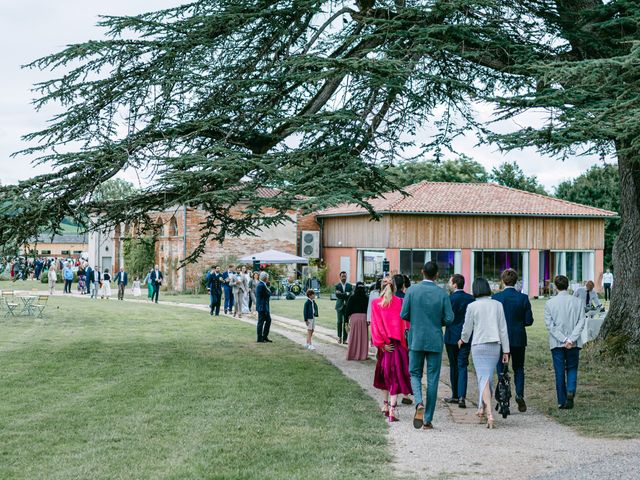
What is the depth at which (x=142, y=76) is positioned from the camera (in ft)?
53.5

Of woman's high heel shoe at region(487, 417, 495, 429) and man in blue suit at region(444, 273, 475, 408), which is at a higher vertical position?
man in blue suit at region(444, 273, 475, 408)

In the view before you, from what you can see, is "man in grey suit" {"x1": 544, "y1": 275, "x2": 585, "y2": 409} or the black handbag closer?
the black handbag

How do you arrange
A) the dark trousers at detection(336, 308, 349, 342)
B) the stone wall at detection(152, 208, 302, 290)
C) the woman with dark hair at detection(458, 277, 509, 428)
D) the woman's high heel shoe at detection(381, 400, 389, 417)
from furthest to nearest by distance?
the stone wall at detection(152, 208, 302, 290) < the dark trousers at detection(336, 308, 349, 342) < the woman's high heel shoe at detection(381, 400, 389, 417) < the woman with dark hair at detection(458, 277, 509, 428)

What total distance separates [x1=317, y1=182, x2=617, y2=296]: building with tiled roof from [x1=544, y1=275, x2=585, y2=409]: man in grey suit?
33.2m

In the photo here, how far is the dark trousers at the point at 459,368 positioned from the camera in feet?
36.5

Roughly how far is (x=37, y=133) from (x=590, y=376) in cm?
1111

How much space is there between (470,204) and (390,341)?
38.3m

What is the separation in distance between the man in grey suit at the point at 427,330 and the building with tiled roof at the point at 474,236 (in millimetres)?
34886

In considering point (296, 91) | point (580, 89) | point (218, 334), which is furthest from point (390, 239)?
point (580, 89)

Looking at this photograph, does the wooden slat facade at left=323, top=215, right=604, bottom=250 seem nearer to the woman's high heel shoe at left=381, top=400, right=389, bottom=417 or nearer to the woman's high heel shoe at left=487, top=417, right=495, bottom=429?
the woman's high heel shoe at left=381, top=400, right=389, bottom=417

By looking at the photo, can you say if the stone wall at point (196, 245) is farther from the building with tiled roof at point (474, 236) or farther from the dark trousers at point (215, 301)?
the dark trousers at point (215, 301)

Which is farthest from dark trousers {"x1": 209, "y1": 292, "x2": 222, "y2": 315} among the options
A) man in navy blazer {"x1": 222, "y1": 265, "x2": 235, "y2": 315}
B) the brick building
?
the brick building

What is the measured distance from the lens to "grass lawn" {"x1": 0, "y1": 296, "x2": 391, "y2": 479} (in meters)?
7.68

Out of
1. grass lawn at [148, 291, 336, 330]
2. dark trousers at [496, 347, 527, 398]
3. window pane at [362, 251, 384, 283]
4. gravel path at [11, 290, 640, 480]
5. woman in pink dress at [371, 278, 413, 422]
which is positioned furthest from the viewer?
window pane at [362, 251, 384, 283]
